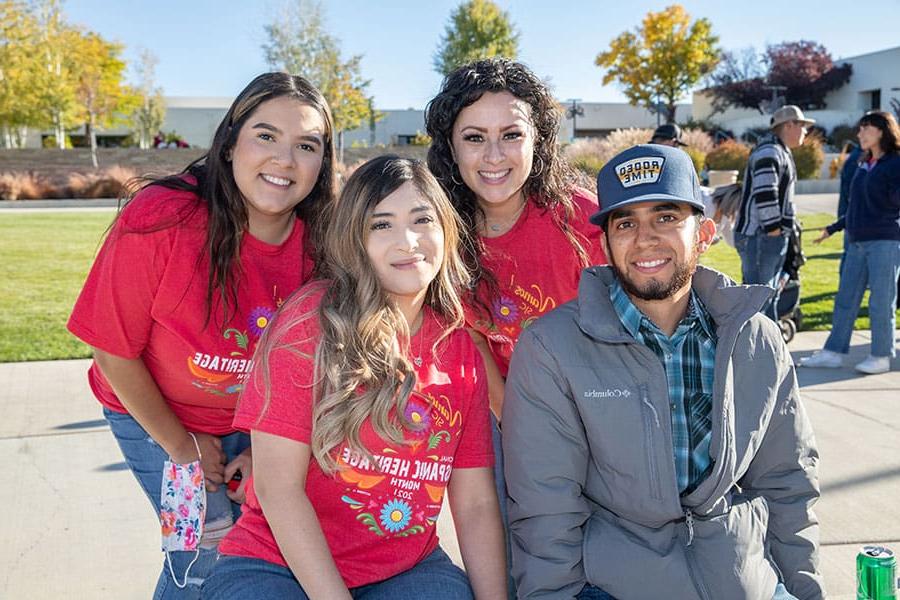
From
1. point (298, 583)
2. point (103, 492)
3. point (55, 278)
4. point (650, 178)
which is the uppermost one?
point (650, 178)

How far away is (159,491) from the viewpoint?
9.57 feet

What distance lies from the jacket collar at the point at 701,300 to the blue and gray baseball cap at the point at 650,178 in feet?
0.75

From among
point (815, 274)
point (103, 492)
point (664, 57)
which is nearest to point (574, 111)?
point (664, 57)

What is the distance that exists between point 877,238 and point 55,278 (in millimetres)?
9687

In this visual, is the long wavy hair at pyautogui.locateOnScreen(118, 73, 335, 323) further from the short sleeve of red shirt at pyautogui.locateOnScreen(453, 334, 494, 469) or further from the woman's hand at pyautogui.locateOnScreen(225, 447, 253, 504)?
the short sleeve of red shirt at pyautogui.locateOnScreen(453, 334, 494, 469)

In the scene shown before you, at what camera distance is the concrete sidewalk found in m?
A: 3.51

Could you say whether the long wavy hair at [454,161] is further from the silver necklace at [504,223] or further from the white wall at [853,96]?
the white wall at [853,96]

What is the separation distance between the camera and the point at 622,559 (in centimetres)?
229

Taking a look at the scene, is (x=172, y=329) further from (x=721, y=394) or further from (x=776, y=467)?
(x=776, y=467)

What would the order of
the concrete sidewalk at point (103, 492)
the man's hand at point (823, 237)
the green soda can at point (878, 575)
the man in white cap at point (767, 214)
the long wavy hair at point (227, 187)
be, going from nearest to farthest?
the green soda can at point (878, 575), the long wavy hair at point (227, 187), the concrete sidewalk at point (103, 492), the man in white cap at point (767, 214), the man's hand at point (823, 237)

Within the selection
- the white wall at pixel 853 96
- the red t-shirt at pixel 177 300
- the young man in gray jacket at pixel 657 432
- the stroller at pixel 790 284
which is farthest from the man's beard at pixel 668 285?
the white wall at pixel 853 96

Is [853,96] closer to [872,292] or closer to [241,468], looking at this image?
[872,292]

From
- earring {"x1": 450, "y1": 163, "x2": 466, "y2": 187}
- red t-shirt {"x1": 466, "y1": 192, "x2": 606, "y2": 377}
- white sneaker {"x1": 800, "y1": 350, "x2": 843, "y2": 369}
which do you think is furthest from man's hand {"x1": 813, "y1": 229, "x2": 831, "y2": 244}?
earring {"x1": 450, "y1": 163, "x2": 466, "y2": 187}

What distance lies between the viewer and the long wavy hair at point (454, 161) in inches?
120
